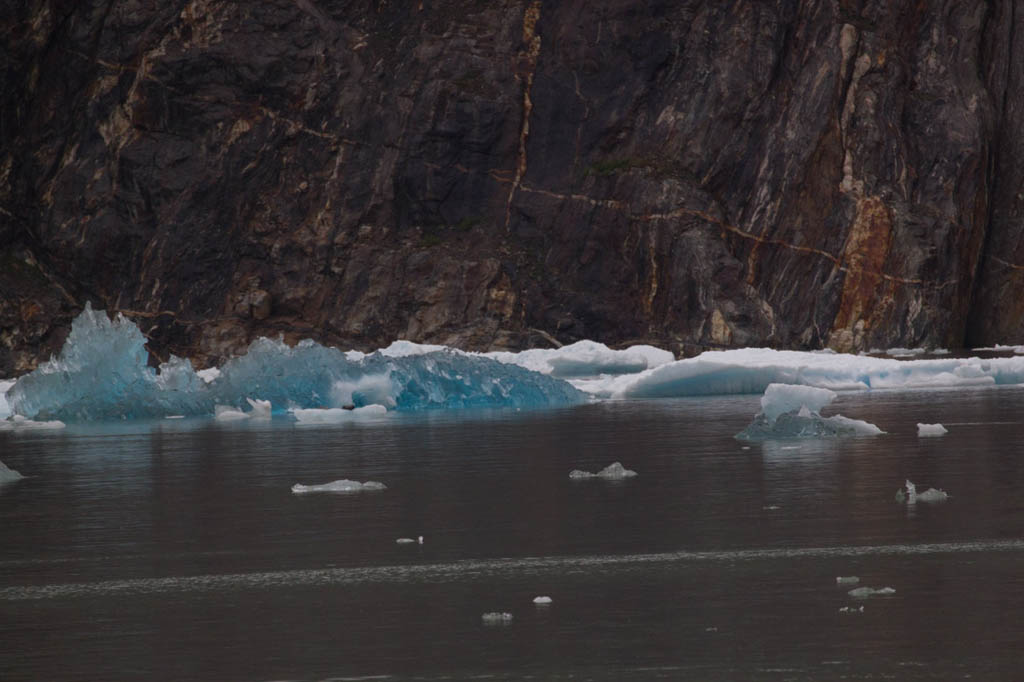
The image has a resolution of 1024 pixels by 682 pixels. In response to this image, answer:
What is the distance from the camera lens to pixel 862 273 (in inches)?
1982

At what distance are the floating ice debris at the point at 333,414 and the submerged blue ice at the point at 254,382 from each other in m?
1.18

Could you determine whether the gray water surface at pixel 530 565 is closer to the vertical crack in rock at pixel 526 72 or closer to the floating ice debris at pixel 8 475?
the floating ice debris at pixel 8 475

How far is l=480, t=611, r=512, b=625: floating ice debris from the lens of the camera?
777 centimetres

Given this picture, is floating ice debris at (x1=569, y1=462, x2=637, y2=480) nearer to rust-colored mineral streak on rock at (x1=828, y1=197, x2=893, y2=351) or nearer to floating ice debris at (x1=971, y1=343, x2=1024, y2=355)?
floating ice debris at (x1=971, y1=343, x2=1024, y2=355)

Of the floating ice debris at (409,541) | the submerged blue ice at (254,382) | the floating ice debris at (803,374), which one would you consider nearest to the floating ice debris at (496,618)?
the floating ice debris at (409,541)

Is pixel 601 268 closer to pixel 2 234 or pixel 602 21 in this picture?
pixel 602 21

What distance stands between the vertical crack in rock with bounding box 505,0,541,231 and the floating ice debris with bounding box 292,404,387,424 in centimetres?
2520

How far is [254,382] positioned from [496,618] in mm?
21825

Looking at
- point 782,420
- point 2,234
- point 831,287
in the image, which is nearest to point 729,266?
point 831,287

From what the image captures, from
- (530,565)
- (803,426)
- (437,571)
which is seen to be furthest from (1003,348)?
(437,571)

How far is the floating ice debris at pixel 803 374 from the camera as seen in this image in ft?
98.4

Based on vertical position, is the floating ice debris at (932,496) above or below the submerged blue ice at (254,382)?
below

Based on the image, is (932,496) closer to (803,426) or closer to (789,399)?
(803,426)

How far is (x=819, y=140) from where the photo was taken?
50.9 meters
